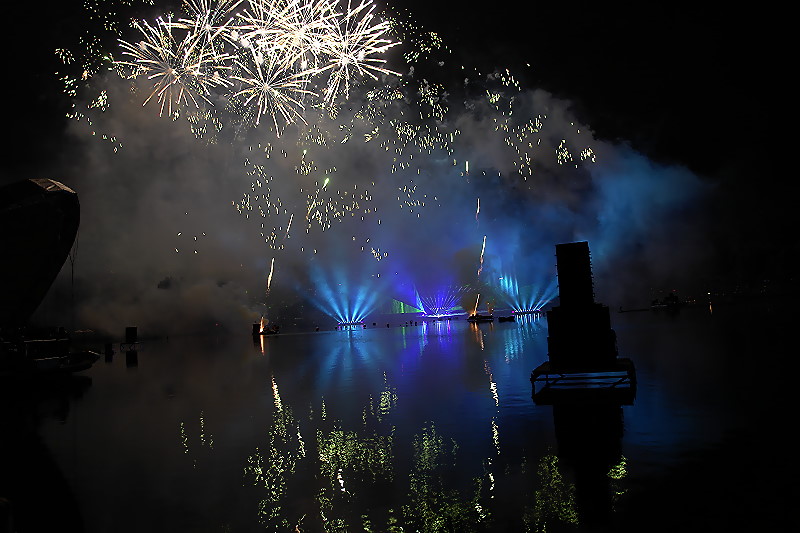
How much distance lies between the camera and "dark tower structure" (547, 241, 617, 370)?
50.0ft

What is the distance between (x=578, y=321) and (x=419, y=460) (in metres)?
7.98

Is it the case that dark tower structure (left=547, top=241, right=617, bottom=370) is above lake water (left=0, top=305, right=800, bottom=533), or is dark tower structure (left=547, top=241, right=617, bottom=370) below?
above

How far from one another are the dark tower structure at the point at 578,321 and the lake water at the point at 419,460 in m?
1.71

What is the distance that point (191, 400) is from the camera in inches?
741

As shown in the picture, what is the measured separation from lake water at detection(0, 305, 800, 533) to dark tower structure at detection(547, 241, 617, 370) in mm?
1710

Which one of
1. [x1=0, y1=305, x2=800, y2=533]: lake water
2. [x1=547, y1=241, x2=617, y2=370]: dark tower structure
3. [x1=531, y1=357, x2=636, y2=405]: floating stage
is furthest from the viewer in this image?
[x1=547, y1=241, x2=617, y2=370]: dark tower structure

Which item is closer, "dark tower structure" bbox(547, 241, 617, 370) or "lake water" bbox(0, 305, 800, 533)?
"lake water" bbox(0, 305, 800, 533)

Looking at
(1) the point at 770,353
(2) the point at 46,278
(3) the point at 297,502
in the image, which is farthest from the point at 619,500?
(2) the point at 46,278

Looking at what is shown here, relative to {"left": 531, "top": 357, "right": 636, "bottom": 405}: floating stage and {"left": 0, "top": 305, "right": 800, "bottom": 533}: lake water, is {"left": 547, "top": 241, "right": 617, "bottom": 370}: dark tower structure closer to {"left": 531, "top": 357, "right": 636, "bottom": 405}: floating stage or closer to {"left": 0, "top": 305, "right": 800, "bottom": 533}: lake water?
{"left": 531, "top": 357, "right": 636, "bottom": 405}: floating stage

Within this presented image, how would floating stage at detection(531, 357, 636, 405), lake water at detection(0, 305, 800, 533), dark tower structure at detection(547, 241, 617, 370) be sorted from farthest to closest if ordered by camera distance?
dark tower structure at detection(547, 241, 617, 370)
floating stage at detection(531, 357, 636, 405)
lake water at detection(0, 305, 800, 533)

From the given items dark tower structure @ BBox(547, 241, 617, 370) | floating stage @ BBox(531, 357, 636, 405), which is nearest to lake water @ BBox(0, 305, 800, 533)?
floating stage @ BBox(531, 357, 636, 405)

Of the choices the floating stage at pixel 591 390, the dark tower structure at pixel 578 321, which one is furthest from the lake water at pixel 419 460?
the dark tower structure at pixel 578 321

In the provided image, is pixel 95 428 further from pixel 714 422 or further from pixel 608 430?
pixel 714 422

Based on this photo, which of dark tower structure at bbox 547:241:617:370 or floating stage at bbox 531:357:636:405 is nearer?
floating stage at bbox 531:357:636:405
